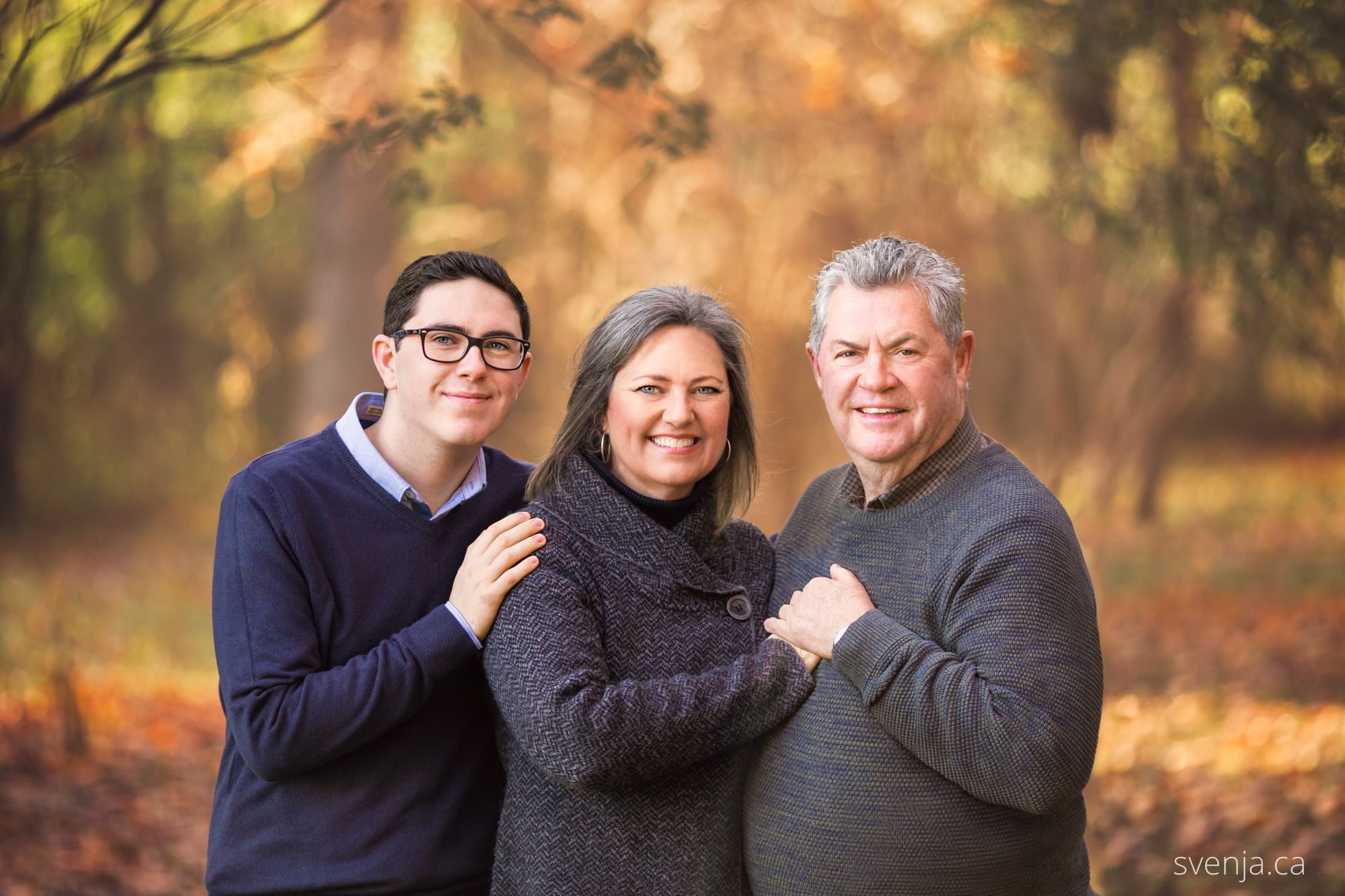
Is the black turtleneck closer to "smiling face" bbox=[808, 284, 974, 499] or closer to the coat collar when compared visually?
the coat collar

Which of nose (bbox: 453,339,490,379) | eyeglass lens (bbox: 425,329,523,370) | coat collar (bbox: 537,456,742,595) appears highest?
eyeglass lens (bbox: 425,329,523,370)

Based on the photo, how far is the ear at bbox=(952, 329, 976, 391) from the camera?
2.61m

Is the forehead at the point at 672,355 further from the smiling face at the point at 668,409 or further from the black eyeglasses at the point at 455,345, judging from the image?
the black eyeglasses at the point at 455,345

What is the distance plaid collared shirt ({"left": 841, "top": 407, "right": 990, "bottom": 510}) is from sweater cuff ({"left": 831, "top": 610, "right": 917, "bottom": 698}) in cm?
30

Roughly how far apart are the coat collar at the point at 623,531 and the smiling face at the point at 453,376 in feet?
0.71

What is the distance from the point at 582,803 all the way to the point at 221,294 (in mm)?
11672

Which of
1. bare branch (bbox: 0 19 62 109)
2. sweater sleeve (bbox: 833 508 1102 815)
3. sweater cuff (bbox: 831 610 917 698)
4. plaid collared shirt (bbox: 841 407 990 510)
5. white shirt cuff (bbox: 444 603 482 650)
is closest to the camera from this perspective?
sweater sleeve (bbox: 833 508 1102 815)

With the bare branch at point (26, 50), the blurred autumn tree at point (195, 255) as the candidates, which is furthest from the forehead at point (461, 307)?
the blurred autumn tree at point (195, 255)

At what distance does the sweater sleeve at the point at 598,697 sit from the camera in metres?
2.31

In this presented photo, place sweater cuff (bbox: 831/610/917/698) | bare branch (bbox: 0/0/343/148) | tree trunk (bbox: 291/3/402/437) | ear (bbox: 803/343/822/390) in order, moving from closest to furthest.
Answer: sweater cuff (bbox: 831/610/917/698)
ear (bbox: 803/343/822/390)
bare branch (bbox: 0/0/343/148)
tree trunk (bbox: 291/3/402/437)

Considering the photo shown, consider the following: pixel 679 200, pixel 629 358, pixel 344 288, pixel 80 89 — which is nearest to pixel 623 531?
pixel 629 358

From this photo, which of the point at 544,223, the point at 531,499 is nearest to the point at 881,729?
the point at 531,499

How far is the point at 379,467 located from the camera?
264 centimetres

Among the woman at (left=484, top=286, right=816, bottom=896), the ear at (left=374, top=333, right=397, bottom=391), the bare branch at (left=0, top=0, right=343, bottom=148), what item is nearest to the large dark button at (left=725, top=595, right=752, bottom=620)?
the woman at (left=484, top=286, right=816, bottom=896)
